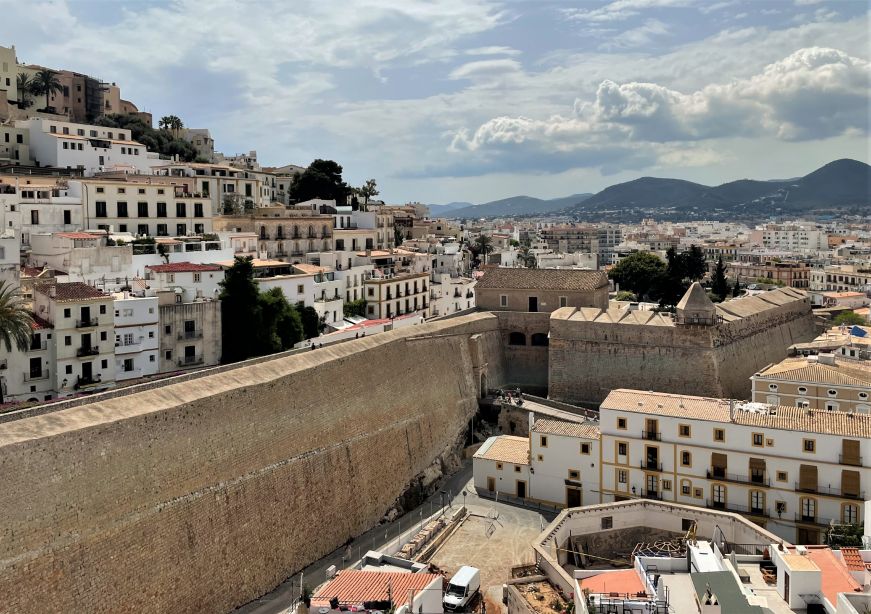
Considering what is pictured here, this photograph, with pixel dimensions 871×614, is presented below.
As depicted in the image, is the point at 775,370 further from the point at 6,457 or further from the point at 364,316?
the point at 6,457

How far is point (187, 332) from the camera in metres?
24.5

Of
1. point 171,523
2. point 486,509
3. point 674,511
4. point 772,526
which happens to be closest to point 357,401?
point 486,509

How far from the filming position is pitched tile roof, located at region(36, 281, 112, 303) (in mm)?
21094

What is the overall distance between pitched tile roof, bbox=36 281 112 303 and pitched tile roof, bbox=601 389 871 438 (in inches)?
624

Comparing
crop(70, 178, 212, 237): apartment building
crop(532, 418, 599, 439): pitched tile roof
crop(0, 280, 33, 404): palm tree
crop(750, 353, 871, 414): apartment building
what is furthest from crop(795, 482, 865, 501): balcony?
crop(70, 178, 212, 237): apartment building

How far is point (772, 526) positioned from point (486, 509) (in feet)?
27.1

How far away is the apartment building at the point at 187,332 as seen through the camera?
23.9 m

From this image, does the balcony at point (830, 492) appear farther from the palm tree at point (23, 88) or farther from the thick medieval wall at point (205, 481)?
the palm tree at point (23, 88)

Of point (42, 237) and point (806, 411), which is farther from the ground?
point (42, 237)

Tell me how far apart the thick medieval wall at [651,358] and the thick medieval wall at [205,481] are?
903cm

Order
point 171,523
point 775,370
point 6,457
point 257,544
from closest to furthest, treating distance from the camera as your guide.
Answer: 1. point 6,457
2. point 171,523
3. point 257,544
4. point 775,370

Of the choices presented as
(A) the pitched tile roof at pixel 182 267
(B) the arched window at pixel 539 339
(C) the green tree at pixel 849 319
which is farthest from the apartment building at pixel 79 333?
(C) the green tree at pixel 849 319

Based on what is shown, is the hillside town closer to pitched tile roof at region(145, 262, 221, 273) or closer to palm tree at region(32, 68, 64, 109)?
pitched tile roof at region(145, 262, 221, 273)

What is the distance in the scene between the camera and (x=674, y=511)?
787 inches
